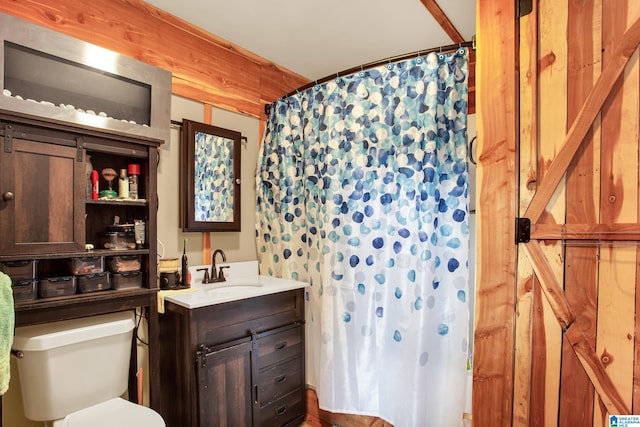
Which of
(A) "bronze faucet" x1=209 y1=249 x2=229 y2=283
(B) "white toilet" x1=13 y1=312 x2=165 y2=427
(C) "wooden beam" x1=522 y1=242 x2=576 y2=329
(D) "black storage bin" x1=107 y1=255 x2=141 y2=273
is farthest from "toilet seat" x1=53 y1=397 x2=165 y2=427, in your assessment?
(C) "wooden beam" x1=522 y1=242 x2=576 y2=329

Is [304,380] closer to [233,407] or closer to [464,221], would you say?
[233,407]

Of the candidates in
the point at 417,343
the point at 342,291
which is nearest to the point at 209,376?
the point at 342,291

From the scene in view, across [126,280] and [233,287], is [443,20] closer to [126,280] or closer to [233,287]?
[233,287]

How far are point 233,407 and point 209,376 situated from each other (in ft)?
0.84

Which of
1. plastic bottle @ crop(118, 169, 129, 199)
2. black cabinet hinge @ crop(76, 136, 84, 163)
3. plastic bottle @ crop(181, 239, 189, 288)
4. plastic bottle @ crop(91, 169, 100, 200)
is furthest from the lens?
plastic bottle @ crop(181, 239, 189, 288)

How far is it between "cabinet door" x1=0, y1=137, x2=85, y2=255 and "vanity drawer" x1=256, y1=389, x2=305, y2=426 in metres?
1.36

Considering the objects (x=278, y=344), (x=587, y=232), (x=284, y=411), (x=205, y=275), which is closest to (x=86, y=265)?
(x=205, y=275)

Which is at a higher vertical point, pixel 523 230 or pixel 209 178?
pixel 209 178

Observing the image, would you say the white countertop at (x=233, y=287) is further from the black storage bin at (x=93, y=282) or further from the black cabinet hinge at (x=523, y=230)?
the black cabinet hinge at (x=523, y=230)

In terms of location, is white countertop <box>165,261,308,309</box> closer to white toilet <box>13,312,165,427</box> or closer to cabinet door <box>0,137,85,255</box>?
white toilet <box>13,312,165,427</box>

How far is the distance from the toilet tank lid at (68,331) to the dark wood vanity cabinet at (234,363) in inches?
10.7

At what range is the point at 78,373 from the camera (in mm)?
1542

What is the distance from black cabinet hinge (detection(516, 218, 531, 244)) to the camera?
137 cm

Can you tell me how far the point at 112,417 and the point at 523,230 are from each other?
1.92 meters
